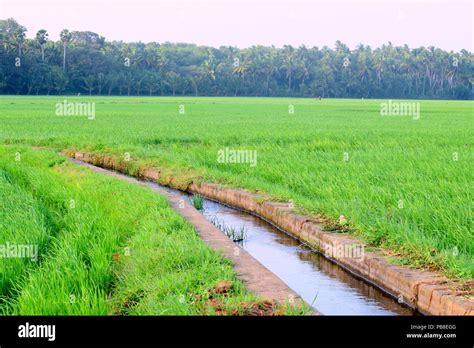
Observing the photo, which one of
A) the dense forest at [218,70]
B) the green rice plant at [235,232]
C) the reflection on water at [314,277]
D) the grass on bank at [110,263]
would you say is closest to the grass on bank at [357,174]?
the reflection on water at [314,277]

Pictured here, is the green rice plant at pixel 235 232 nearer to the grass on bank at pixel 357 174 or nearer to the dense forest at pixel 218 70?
the grass on bank at pixel 357 174

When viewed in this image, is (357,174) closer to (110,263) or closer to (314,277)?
(314,277)

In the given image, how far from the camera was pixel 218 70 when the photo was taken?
11369cm

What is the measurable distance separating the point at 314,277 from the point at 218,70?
10812cm

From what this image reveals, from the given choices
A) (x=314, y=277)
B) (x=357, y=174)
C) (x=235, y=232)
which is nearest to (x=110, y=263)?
(x=314, y=277)

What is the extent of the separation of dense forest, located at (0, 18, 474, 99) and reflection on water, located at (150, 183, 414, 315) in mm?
79105

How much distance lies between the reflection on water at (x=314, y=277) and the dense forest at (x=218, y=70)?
79.1 meters

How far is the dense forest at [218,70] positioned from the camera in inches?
3487

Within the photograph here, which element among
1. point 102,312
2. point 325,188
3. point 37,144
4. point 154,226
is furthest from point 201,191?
point 37,144

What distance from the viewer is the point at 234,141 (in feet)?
67.5

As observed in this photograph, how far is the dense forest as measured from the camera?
3487 inches

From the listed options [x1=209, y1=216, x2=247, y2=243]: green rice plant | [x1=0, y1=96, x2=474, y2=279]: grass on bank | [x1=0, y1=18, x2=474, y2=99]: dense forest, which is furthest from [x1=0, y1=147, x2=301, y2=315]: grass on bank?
[x1=0, y1=18, x2=474, y2=99]: dense forest
